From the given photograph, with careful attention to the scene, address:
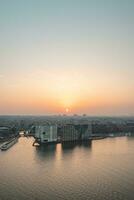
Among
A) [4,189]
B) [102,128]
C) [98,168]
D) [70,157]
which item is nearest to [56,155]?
[70,157]

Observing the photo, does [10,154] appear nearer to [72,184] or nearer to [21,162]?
[21,162]

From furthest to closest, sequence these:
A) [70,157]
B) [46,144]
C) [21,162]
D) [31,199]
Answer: [46,144], [70,157], [21,162], [31,199]

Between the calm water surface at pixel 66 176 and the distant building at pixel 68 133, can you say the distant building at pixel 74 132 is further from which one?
the calm water surface at pixel 66 176

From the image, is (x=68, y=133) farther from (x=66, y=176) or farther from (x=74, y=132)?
(x=66, y=176)

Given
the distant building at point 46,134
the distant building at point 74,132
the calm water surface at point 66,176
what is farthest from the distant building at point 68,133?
the calm water surface at point 66,176

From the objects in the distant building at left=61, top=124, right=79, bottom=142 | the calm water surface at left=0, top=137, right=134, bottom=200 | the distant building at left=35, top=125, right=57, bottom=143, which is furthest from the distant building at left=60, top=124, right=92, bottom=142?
the calm water surface at left=0, top=137, right=134, bottom=200

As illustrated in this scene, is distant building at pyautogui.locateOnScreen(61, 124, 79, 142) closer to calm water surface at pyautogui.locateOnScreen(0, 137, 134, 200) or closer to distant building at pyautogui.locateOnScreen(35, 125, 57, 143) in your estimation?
distant building at pyautogui.locateOnScreen(35, 125, 57, 143)
